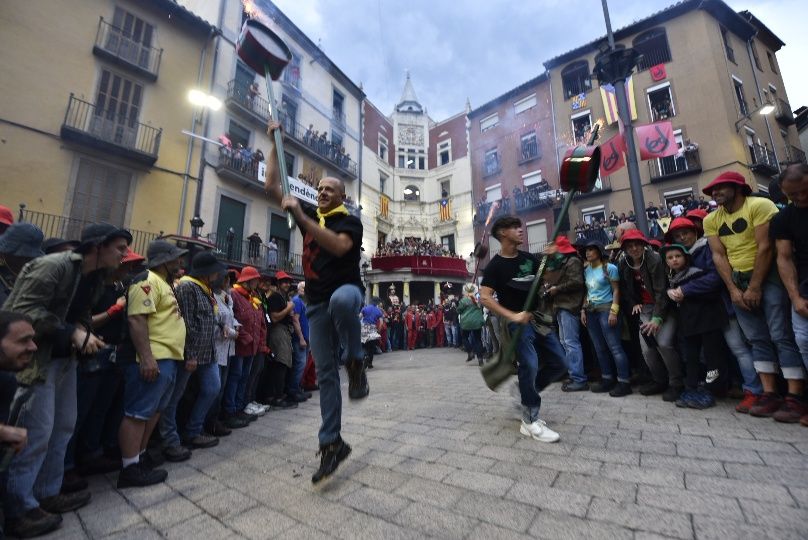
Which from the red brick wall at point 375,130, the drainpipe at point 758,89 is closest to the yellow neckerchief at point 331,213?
the drainpipe at point 758,89

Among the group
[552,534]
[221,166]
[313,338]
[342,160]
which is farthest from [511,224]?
[342,160]

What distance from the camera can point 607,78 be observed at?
6.89 metres

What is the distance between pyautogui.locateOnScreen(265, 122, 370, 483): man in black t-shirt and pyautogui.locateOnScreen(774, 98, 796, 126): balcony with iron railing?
1093 inches

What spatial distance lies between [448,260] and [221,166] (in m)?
14.3

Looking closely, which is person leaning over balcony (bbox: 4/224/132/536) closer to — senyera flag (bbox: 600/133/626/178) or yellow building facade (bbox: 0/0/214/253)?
yellow building facade (bbox: 0/0/214/253)

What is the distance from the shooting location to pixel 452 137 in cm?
2969

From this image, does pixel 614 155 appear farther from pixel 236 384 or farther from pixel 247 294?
pixel 236 384

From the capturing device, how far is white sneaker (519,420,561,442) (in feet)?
9.18

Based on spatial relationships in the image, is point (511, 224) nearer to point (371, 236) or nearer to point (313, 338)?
point (313, 338)

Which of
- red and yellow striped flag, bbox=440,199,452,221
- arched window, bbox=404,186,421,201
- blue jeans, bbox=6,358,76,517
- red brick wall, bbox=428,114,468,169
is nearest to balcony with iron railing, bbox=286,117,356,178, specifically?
arched window, bbox=404,186,421,201

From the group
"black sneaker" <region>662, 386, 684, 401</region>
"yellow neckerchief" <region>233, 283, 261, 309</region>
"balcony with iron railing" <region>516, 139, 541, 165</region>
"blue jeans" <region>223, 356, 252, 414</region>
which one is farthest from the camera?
"balcony with iron railing" <region>516, 139, 541, 165</region>

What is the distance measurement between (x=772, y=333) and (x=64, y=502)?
17.6 feet

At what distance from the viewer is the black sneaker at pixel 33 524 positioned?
181cm

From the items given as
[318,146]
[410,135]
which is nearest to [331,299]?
[318,146]
